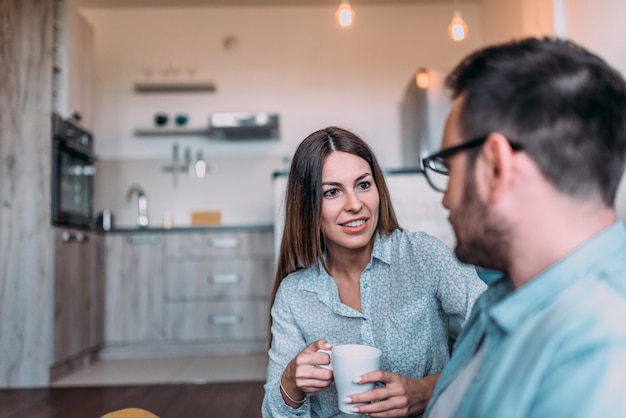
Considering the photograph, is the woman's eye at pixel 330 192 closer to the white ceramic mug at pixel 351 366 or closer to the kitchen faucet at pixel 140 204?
the white ceramic mug at pixel 351 366

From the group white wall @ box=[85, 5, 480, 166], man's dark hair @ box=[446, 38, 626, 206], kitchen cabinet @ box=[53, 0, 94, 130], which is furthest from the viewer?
white wall @ box=[85, 5, 480, 166]

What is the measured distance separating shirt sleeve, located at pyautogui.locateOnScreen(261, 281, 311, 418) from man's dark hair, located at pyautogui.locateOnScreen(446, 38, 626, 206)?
71cm

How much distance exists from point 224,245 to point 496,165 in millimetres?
3636

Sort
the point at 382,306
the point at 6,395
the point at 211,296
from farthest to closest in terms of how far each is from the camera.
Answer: the point at 211,296 < the point at 6,395 < the point at 382,306

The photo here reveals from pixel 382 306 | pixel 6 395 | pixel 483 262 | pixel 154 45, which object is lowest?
pixel 6 395

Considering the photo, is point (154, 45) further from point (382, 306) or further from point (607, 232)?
point (607, 232)

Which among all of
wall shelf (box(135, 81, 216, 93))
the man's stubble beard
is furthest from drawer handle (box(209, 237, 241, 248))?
the man's stubble beard

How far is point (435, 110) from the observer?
4.09m

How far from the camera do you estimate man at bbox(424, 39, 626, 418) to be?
48 cm

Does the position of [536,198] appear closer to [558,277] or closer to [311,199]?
[558,277]

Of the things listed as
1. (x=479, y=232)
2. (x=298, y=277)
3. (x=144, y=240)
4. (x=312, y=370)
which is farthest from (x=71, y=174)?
(x=479, y=232)

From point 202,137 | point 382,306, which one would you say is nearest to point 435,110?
point 202,137

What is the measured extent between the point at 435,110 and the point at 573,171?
368cm

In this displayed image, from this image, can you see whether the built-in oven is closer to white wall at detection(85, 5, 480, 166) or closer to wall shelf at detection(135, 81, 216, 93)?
wall shelf at detection(135, 81, 216, 93)
